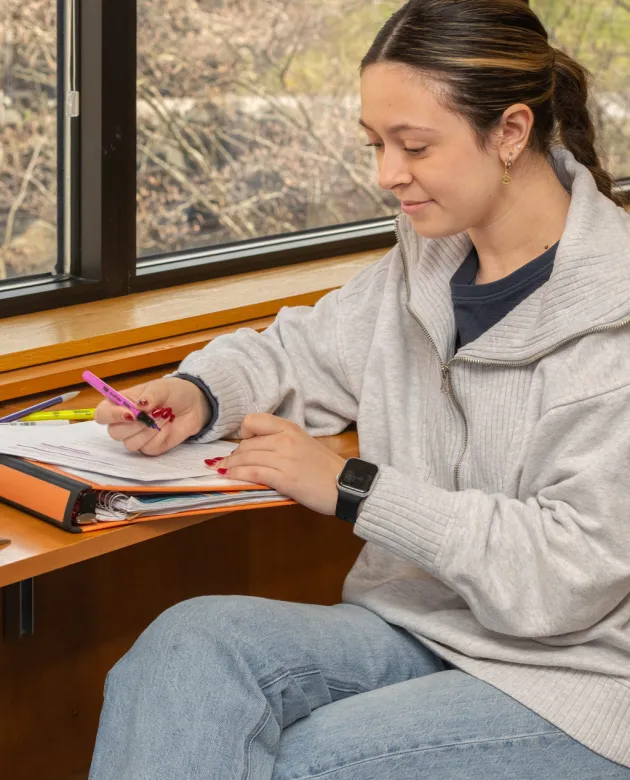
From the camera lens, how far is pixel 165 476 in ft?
4.07

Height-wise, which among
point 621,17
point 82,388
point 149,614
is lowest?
point 149,614

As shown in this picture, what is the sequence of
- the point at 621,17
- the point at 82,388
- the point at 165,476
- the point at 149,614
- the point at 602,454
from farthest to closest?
the point at 621,17
the point at 149,614
the point at 82,388
the point at 165,476
the point at 602,454

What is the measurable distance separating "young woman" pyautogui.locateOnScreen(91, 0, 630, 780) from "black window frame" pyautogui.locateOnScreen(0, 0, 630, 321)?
22.9 inches

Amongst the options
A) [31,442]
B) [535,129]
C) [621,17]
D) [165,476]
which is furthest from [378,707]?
[621,17]

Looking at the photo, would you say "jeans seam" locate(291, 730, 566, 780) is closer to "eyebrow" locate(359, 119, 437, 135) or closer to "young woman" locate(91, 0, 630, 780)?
"young woman" locate(91, 0, 630, 780)

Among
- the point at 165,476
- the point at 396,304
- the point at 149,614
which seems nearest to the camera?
the point at 165,476

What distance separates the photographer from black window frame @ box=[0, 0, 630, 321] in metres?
1.89

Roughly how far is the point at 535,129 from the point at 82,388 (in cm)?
77

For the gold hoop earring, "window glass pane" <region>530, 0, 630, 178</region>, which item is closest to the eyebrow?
the gold hoop earring

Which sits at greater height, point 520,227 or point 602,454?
point 520,227

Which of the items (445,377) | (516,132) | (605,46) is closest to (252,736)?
(445,377)

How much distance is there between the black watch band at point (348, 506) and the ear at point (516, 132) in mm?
428

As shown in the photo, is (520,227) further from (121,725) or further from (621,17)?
(621,17)

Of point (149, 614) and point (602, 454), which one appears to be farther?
point (149, 614)
